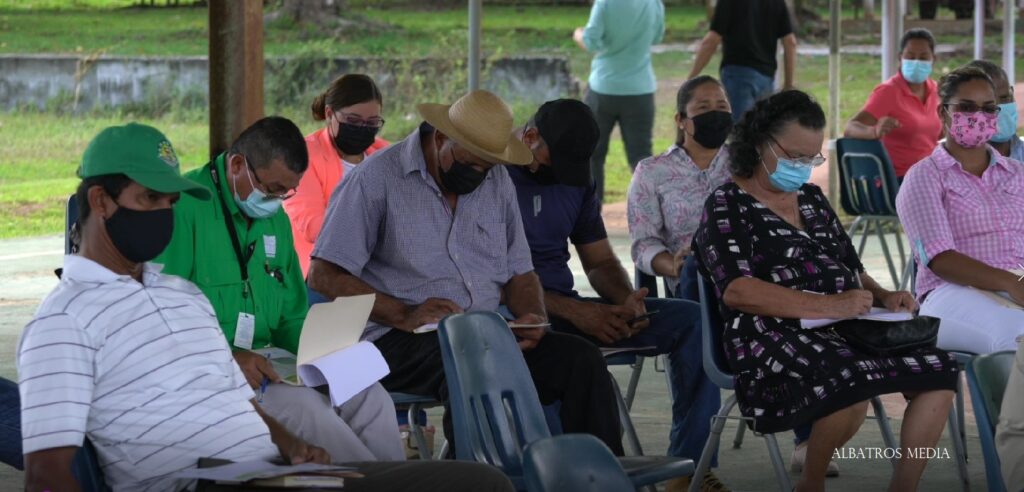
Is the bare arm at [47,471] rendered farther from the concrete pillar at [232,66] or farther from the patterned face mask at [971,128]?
the patterned face mask at [971,128]

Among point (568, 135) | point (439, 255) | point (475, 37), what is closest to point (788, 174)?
point (568, 135)

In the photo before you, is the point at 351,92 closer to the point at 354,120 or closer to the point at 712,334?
the point at 354,120

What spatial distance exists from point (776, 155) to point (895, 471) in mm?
1046

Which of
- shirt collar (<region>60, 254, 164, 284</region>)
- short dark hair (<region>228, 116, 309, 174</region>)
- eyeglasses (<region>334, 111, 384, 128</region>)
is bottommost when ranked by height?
shirt collar (<region>60, 254, 164, 284</region>)

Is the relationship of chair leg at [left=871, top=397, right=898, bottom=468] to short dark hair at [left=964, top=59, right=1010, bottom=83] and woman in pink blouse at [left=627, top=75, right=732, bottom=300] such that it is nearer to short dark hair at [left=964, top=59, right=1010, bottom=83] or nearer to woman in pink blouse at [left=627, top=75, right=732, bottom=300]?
woman in pink blouse at [left=627, top=75, right=732, bottom=300]

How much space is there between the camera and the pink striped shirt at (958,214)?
581 centimetres

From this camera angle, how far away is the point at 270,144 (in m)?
4.70

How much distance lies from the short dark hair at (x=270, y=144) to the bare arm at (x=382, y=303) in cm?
42

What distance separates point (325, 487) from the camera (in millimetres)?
3445

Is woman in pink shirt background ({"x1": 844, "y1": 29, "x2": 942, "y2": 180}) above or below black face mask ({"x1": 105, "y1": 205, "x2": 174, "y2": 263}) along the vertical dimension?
below

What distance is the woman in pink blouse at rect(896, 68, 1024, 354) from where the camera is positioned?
561 centimetres

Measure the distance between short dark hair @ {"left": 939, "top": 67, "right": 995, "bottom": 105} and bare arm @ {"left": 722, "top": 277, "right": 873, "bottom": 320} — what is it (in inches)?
55.5

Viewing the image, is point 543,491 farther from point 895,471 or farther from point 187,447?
point 895,471

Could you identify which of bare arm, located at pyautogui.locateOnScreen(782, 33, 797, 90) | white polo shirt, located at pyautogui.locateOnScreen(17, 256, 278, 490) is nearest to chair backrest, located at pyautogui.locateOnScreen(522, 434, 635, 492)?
white polo shirt, located at pyautogui.locateOnScreen(17, 256, 278, 490)
